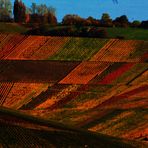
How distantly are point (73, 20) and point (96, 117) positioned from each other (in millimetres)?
4456

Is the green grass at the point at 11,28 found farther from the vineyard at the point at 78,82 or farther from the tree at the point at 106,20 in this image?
the tree at the point at 106,20

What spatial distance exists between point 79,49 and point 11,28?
2.58 m

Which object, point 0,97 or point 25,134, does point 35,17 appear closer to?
point 0,97

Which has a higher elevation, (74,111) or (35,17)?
(35,17)

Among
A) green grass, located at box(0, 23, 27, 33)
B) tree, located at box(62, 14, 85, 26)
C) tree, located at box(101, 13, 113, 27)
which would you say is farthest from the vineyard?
tree, located at box(101, 13, 113, 27)

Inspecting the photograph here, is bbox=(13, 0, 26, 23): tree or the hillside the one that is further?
bbox=(13, 0, 26, 23): tree

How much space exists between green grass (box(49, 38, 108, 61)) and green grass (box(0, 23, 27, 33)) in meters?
1.71

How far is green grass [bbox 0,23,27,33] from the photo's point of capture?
18.6m

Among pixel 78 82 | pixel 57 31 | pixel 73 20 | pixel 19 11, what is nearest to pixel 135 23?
pixel 73 20

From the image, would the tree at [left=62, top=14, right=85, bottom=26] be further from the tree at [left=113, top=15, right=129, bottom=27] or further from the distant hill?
the tree at [left=113, top=15, right=129, bottom=27]

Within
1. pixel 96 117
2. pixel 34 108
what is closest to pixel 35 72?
pixel 34 108

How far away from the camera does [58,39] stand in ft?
59.9

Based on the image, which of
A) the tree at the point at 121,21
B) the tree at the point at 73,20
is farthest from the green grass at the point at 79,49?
the tree at the point at 121,21

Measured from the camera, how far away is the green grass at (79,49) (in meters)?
18.0
